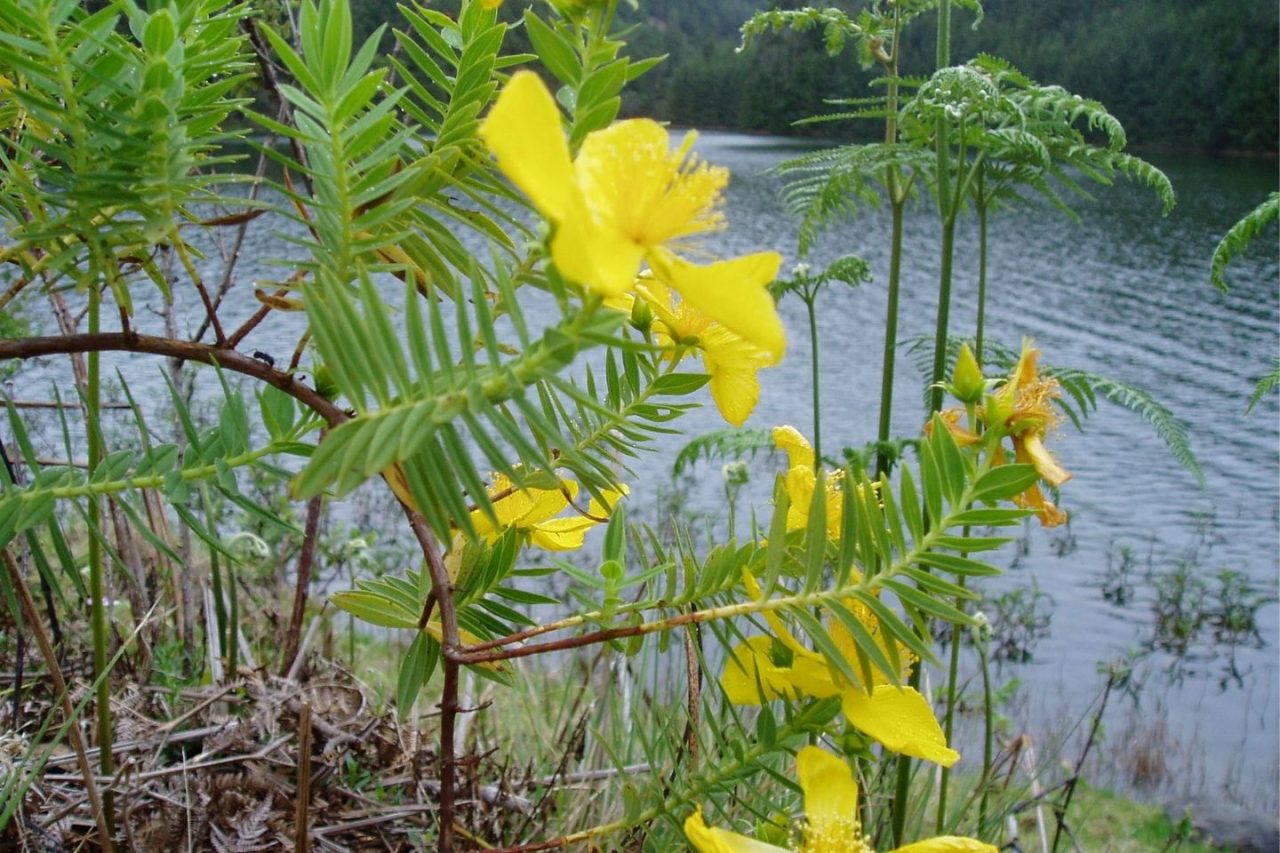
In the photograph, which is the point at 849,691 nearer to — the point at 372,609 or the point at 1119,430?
the point at 372,609

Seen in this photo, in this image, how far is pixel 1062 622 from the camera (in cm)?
371

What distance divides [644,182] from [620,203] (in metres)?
0.01

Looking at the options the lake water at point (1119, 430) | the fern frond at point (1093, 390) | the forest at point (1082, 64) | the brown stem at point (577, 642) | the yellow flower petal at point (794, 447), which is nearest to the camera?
the brown stem at point (577, 642)

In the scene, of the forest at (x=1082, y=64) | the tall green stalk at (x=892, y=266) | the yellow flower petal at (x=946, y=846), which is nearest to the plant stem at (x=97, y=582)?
the yellow flower petal at (x=946, y=846)

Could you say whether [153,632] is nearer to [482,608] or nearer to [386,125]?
[482,608]

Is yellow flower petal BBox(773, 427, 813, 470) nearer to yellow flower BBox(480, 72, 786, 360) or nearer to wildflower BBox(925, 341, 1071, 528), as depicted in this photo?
wildflower BBox(925, 341, 1071, 528)

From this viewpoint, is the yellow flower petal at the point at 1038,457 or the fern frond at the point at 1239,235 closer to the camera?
the yellow flower petal at the point at 1038,457

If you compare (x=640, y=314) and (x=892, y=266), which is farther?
(x=892, y=266)

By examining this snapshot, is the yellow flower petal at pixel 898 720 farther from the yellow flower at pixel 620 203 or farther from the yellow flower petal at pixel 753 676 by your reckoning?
the yellow flower at pixel 620 203

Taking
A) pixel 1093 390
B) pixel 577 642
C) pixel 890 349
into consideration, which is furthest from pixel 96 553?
pixel 1093 390

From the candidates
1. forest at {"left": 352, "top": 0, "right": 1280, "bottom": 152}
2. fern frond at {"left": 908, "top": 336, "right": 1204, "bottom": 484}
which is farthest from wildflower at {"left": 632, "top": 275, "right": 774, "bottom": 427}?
forest at {"left": 352, "top": 0, "right": 1280, "bottom": 152}

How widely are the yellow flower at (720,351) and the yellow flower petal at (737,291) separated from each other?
119mm

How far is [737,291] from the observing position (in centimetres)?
27

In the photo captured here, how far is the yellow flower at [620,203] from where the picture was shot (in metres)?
0.25
